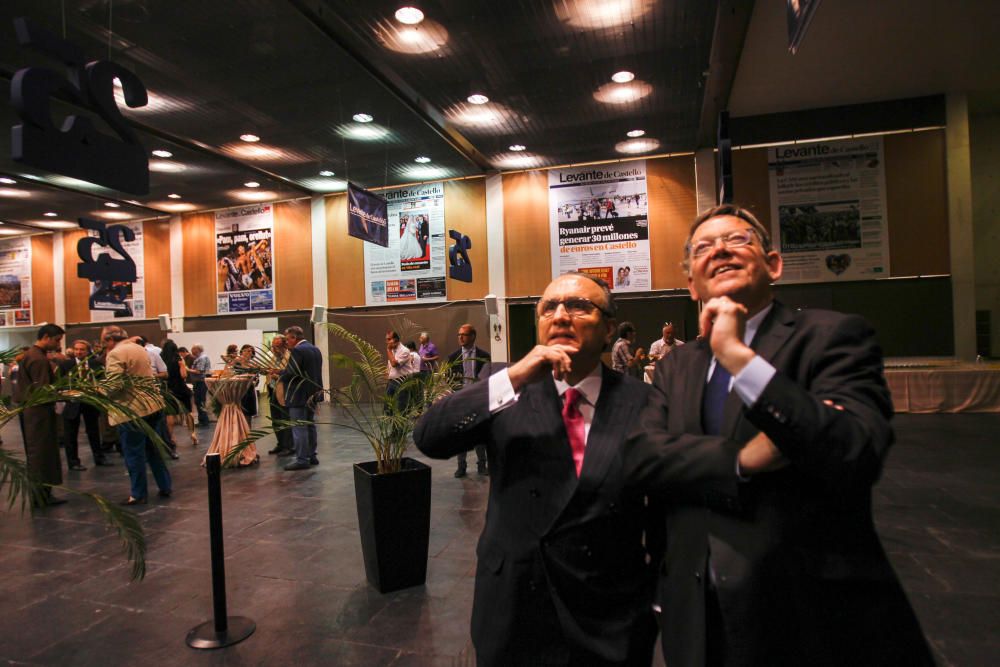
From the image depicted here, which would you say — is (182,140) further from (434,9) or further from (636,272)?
(636,272)

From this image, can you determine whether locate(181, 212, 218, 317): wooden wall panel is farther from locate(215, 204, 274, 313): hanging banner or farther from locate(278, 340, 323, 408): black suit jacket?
locate(278, 340, 323, 408): black suit jacket

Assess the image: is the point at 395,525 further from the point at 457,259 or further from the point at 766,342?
the point at 457,259

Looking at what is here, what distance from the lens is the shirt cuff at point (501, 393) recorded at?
1.37 metres

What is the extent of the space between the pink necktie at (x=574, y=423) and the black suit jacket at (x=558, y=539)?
3 centimetres

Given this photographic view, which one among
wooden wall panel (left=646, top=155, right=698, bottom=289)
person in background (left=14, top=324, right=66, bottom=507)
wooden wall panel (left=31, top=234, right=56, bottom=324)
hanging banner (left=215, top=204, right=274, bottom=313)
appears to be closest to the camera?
person in background (left=14, top=324, right=66, bottom=507)

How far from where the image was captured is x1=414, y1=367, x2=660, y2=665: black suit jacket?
1.28 metres

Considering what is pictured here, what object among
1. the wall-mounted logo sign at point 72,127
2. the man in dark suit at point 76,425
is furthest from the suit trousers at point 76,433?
the wall-mounted logo sign at point 72,127

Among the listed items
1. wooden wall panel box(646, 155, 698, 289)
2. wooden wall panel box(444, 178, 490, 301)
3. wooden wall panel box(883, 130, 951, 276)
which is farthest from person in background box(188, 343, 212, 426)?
wooden wall panel box(883, 130, 951, 276)

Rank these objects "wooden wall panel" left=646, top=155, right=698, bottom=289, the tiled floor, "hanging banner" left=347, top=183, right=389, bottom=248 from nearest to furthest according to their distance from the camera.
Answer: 1. the tiled floor
2. "hanging banner" left=347, top=183, right=389, bottom=248
3. "wooden wall panel" left=646, top=155, right=698, bottom=289

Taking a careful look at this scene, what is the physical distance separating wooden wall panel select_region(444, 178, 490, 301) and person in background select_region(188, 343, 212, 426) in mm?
5129

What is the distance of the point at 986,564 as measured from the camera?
3.31 metres

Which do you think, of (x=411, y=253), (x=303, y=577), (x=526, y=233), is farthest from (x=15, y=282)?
(x=303, y=577)

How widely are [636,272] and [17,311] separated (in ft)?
57.7

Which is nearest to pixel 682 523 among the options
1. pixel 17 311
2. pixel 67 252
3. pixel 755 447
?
pixel 755 447
